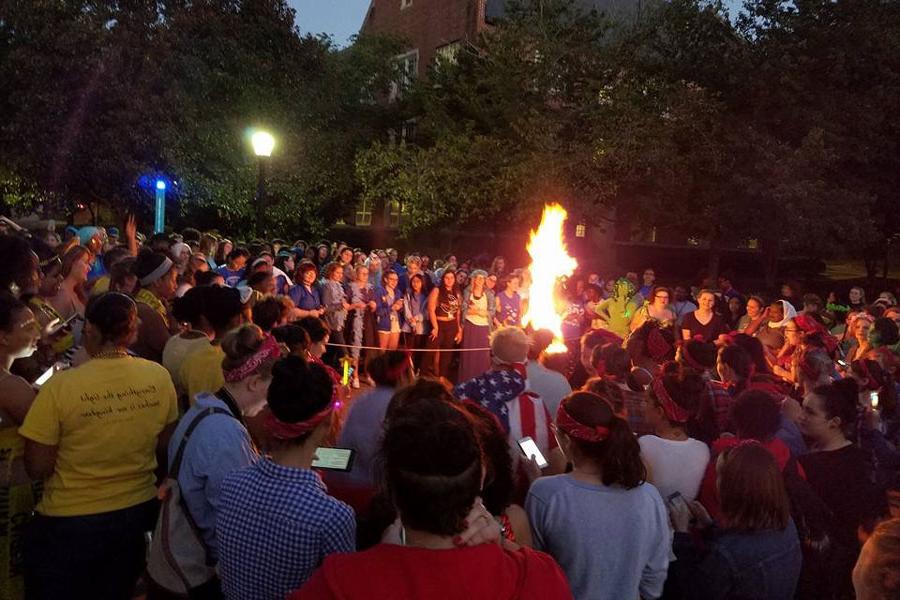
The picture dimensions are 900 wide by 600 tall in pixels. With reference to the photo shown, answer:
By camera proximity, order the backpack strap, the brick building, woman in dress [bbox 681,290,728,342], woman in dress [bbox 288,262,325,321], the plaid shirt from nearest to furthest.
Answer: the plaid shirt, the backpack strap, woman in dress [bbox 681,290,728,342], woman in dress [bbox 288,262,325,321], the brick building

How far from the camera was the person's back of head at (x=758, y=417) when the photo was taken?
3.87 metres

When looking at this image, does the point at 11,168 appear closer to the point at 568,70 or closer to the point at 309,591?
the point at 568,70

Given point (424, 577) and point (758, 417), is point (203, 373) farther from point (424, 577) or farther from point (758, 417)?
point (758, 417)

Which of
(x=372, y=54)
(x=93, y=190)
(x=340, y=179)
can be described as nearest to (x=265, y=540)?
(x=93, y=190)

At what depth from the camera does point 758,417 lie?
3875 millimetres

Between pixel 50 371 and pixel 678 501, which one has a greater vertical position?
pixel 50 371

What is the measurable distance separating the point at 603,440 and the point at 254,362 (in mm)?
1670

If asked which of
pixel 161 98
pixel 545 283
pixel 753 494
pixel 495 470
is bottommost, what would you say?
pixel 753 494


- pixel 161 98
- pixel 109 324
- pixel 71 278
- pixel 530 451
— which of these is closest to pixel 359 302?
pixel 71 278

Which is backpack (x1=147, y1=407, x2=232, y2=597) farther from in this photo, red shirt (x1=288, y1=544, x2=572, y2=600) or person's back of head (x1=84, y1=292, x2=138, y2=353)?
red shirt (x1=288, y1=544, x2=572, y2=600)

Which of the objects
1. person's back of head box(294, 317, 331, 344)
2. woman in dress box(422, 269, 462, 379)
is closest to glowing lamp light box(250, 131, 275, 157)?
woman in dress box(422, 269, 462, 379)

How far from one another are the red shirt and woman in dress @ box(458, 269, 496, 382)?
9429 millimetres

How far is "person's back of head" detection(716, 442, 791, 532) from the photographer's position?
2.99 m

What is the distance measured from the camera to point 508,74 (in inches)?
853
